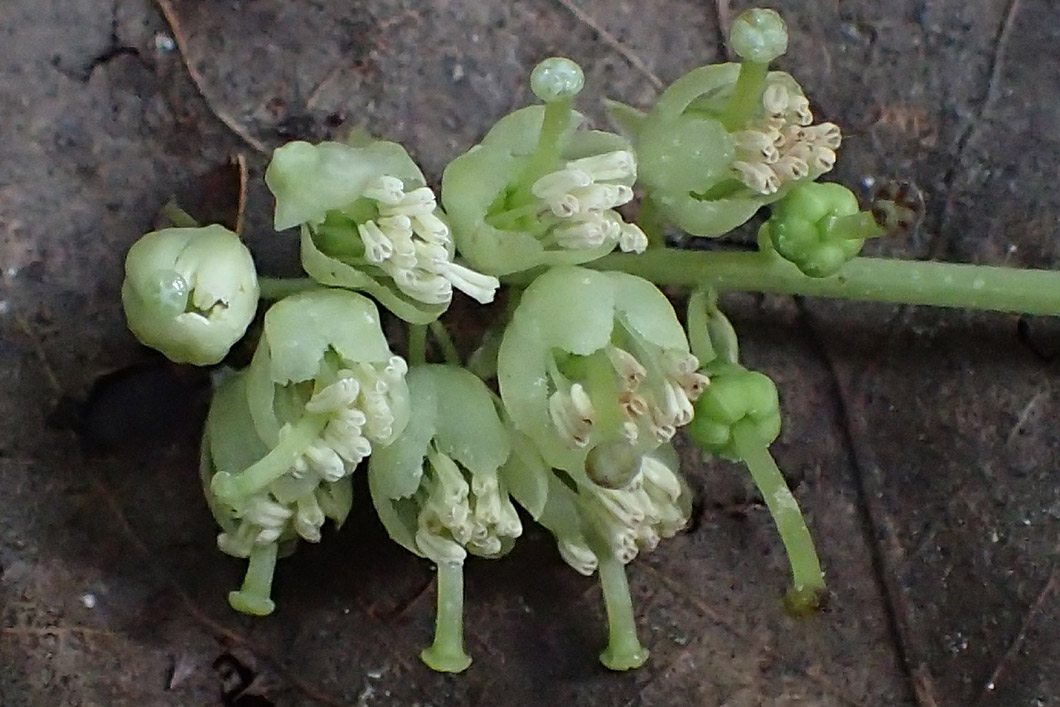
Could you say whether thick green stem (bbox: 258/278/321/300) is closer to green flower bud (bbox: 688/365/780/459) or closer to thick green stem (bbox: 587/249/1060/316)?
thick green stem (bbox: 587/249/1060/316)

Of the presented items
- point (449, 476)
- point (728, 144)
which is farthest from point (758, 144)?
point (449, 476)

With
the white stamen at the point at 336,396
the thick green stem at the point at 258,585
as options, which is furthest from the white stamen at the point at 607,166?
the thick green stem at the point at 258,585

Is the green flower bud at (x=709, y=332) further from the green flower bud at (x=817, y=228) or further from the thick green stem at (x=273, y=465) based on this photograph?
the thick green stem at (x=273, y=465)

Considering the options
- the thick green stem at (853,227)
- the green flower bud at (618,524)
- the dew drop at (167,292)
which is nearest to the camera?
the dew drop at (167,292)

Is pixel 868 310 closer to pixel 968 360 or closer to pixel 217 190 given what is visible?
pixel 968 360

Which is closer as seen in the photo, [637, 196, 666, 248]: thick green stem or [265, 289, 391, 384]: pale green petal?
[265, 289, 391, 384]: pale green petal

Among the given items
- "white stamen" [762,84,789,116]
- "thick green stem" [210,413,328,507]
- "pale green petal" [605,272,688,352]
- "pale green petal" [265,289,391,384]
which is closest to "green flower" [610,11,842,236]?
"white stamen" [762,84,789,116]

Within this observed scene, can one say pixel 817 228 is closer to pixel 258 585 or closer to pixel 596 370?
pixel 596 370
